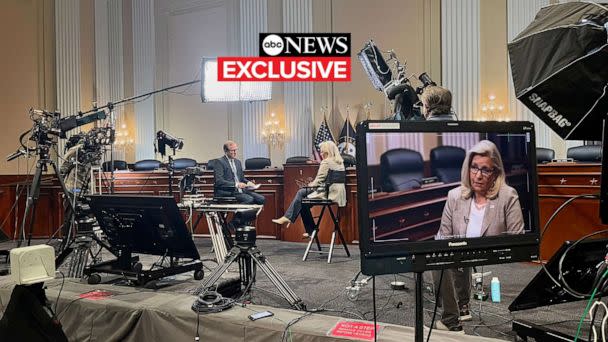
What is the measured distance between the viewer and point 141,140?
A: 10602 mm

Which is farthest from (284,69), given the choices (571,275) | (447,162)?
(447,162)

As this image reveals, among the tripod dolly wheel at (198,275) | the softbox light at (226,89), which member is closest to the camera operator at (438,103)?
the tripod dolly wheel at (198,275)

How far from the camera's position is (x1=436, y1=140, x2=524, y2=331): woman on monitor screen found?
1456mm

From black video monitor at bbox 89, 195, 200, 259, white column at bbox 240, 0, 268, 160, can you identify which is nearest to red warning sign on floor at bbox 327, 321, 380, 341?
black video monitor at bbox 89, 195, 200, 259

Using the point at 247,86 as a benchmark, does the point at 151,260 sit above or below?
below

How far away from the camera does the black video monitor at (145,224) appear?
10.5 ft

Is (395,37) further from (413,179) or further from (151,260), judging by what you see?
(413,179)

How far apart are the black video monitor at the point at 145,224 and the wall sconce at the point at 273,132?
19.2ft

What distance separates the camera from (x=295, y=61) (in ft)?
30.5

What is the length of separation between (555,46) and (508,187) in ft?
1.59

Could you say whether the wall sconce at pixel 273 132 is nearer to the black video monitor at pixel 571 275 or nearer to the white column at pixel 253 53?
the white column at pixel 253 53

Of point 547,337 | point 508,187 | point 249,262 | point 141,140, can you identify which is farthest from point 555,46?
point 141,140

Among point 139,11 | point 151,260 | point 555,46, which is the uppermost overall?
point 139,11

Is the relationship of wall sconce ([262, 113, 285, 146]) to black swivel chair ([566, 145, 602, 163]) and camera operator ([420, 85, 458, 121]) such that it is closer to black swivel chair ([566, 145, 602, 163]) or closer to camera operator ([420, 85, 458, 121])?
black swivel chair ([566, 145, 602, 163])
